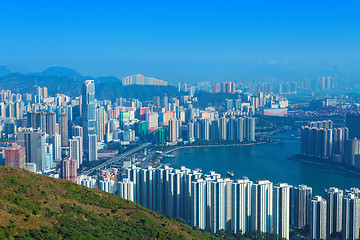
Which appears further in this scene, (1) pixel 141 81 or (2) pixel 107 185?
(1) pixel 141 81

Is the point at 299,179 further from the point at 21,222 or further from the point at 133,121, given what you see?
the point at 133,121

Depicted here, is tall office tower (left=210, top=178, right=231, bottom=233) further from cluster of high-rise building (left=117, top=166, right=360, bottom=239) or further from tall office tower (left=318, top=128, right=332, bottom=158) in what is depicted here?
tall office tower (left=318, top=128, right=332, bottom=158)

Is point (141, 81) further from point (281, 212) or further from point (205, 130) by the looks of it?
point (281, 212)

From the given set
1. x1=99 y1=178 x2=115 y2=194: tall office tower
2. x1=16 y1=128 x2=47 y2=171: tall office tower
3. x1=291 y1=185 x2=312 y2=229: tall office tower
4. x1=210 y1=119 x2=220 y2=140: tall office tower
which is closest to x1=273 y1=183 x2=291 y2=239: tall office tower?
x1=291 y1=185 x2=312 y2=229: tall office tower

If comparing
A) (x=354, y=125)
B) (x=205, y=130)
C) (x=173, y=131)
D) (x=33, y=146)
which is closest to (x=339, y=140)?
(x=354, y=125)

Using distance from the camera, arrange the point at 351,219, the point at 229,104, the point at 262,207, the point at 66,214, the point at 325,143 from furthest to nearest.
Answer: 1. the point at 229,104
2. the point at 325,143
3. the point at 262,207
4. the point at 351,219
5. the point at 66,214

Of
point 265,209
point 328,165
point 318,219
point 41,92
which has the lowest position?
point 328,165
